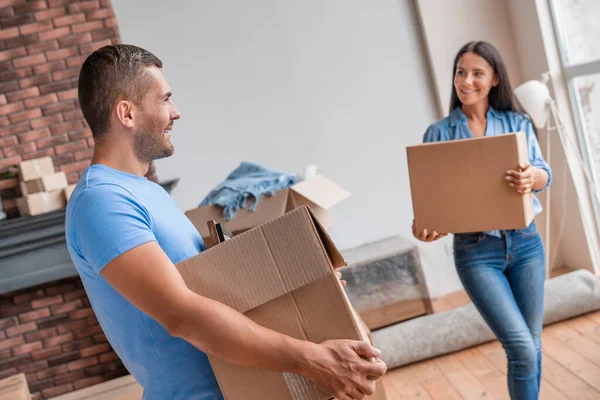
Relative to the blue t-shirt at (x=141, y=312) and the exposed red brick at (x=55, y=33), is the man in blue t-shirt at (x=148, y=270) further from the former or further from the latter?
the exposed red brick at (x=55, y=33)

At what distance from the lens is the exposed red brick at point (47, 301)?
13.9 ft

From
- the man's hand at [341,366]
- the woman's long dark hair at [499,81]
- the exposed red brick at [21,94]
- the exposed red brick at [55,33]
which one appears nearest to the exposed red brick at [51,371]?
the exposed red brick at [21,94]

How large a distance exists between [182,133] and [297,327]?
3.43 m

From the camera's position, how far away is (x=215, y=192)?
3.62 meters

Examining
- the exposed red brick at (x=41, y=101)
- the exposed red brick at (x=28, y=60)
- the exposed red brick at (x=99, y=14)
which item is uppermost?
the exposed red brick at (x=99, y=14)

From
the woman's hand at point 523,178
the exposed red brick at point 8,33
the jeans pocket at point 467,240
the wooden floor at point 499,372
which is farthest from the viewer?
the exposed red brick at point 8,33

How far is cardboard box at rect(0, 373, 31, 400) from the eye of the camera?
3.47 m

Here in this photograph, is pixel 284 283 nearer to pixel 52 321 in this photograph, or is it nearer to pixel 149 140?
pixel 149 140

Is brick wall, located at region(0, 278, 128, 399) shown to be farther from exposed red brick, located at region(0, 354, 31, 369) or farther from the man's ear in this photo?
the man's ear

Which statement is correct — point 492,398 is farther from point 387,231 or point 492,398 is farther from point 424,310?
point 387,231

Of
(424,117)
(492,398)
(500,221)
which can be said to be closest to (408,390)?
(492,398)

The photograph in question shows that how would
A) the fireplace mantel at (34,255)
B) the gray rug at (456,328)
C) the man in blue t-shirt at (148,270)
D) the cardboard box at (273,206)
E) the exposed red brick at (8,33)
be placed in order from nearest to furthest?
the man in blue t-shirt at (148,270) → the cardboard box at (273,206) → the gray rug at (456,328) → the fireplace mantel at (34,255) → the exposed red brick at (8,33)

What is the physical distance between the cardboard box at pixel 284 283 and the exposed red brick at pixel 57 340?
11.2ft

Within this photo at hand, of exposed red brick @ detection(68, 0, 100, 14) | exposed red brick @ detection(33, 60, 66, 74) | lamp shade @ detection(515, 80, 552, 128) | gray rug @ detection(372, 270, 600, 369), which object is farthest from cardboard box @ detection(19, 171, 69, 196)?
lamp shade @ detection(515, 80, 552, 128)
